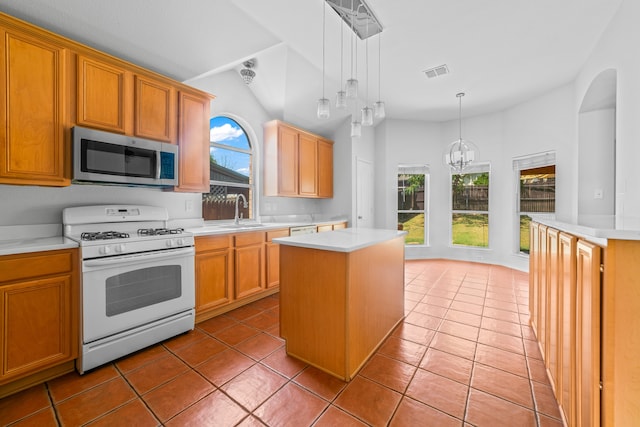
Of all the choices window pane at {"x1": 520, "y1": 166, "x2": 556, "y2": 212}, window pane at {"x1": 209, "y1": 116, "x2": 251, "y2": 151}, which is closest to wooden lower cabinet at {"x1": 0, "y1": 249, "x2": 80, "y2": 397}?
window pane at {"x1": 209, "y1": 116, "x2": 251, "y2": 151}

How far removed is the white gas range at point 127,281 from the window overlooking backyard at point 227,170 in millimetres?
1025

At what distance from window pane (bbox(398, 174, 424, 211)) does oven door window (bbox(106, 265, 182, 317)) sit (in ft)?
14.9

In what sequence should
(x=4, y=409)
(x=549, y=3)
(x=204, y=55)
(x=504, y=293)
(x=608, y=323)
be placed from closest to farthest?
(x=608, y=323), (x=4, y=409), (x=549, y=3), (x=204, y=55), (x=504, y=293)

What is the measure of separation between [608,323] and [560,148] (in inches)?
169

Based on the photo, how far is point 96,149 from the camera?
7.08 ft

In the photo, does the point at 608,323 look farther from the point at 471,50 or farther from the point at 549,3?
the point at 471,50

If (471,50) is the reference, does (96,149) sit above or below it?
below

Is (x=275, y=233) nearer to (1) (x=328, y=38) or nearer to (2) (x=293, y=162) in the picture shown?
(2) (x=293, y=162)

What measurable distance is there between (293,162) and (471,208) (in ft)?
12.3

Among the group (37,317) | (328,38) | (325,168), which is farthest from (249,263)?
(328,38)

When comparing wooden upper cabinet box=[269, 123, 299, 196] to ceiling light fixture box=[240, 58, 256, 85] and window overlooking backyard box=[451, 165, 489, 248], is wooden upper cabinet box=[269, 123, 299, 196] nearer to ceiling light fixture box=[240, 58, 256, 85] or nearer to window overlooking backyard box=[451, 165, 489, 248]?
ceiling light fixture box=[240, 58, 256, 85]

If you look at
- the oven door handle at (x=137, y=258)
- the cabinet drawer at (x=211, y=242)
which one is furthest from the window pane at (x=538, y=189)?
the oven door handle at (x=137, y=258)

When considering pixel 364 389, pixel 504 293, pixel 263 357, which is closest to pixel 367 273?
pixel 364 389

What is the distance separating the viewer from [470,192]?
5.43m
